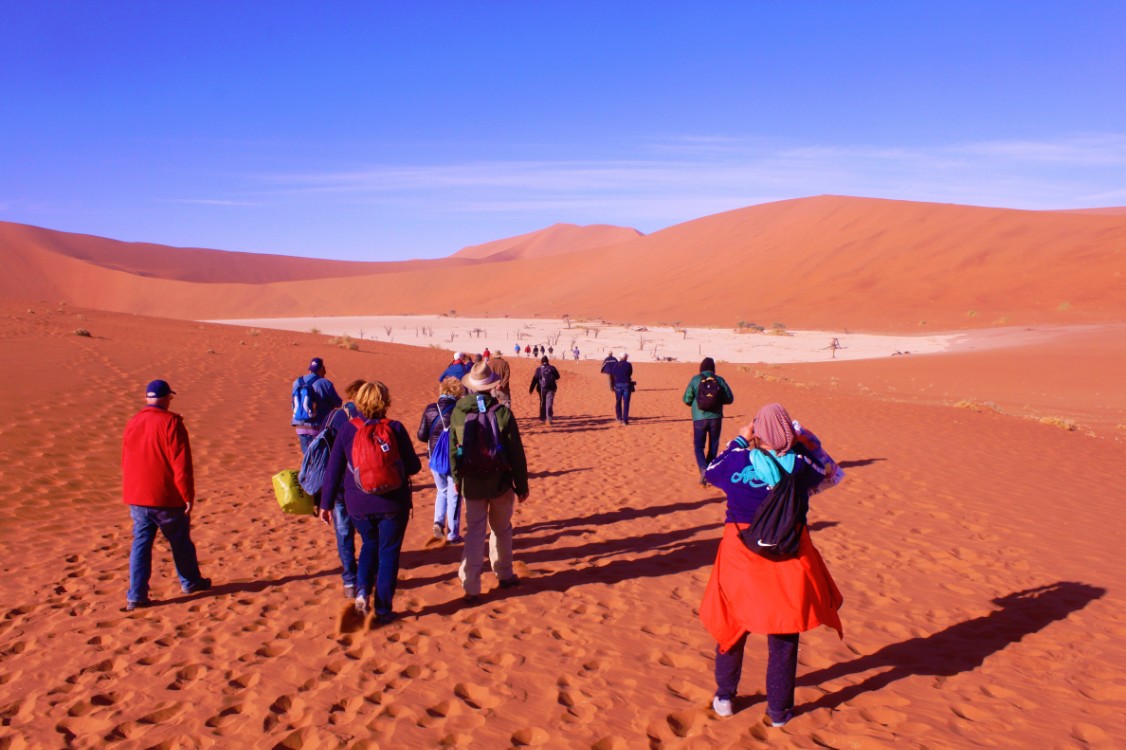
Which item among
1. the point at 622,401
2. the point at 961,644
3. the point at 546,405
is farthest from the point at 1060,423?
the point at 961,644

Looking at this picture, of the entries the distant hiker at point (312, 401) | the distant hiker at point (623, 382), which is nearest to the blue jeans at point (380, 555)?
the distant hiker at point (312, 401)

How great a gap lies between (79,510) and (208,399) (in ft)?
23.6

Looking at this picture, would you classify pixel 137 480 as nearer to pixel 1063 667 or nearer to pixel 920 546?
pixel 1063 667

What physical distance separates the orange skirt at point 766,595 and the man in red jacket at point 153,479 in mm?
3758

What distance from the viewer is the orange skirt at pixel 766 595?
360cm

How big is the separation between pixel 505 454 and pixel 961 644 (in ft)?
11.1

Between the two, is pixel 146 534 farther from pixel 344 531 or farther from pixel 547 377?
pixel 547 377

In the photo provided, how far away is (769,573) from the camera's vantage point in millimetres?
3654

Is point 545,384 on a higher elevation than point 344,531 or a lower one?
higher

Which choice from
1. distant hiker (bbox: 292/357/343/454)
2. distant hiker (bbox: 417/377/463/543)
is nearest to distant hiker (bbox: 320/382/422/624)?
distant hiker (bbox: 417/377/463/543)

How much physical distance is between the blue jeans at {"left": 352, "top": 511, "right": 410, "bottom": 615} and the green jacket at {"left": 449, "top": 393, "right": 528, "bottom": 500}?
503 millimetres

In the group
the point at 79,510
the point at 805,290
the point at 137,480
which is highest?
the point at 805,290

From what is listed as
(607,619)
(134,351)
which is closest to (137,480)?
(607,619)

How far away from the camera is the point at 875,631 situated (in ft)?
17.2
